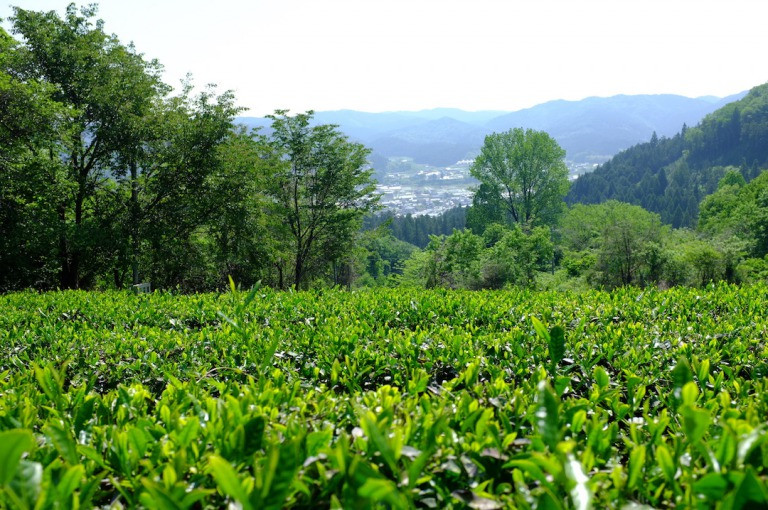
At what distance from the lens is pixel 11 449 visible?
755 mm

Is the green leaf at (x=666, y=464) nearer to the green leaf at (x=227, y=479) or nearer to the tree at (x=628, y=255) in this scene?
the green leaf at (x=227, y=479)

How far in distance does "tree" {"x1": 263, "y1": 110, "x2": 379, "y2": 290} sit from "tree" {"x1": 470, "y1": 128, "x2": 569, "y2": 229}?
24.4 metres

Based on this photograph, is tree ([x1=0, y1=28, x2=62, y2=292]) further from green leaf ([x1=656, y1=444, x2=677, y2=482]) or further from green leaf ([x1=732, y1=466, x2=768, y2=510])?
green leaf ([x1=732, y1=466, x2=768, y2=510])

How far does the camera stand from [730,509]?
0.81 m

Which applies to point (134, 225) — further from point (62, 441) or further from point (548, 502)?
point (548, 502)

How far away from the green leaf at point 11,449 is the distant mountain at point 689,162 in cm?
12274

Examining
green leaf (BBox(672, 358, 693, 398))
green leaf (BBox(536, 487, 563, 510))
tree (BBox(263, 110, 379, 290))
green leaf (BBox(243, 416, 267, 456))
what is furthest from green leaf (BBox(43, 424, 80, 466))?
tree (BBox(263, 110, 379, 290))

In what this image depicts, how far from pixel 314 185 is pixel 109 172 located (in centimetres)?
920

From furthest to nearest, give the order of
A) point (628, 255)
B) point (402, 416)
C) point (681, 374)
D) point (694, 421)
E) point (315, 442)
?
1. point (628, 255)
2. point (402, 416)
3. point (315, 442)
4. point (681, 374)
5. point (694, 421)

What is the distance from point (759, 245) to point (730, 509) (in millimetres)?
42756

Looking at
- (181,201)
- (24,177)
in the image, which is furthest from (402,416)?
(181,201)

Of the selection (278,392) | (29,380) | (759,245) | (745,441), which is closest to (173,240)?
(29,380)

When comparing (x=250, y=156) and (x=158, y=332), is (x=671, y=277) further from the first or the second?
(x=158, y=332)

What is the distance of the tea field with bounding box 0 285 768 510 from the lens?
965 millimetres
